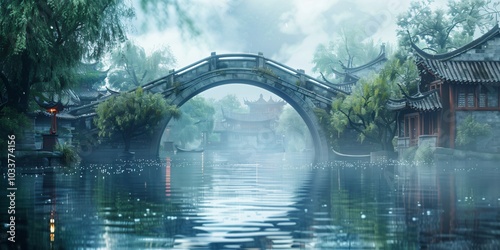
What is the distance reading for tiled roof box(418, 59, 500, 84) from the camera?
37.7 m

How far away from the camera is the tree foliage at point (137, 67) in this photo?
79.2 m

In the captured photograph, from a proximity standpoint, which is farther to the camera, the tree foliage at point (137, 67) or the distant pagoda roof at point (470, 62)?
the tree foliage at point (137, 67)

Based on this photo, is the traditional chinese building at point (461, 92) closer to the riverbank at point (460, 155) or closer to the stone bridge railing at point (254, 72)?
the riverbank at point (460, 155)

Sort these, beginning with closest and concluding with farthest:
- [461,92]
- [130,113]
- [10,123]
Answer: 1. [10,123]
2. [461,92]
3. [130,113]

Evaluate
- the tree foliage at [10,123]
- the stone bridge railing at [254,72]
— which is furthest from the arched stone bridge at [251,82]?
the tree foliage at [10,123]

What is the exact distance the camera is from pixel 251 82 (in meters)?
54.7

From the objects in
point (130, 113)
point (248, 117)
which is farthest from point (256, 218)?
point (248, 117)

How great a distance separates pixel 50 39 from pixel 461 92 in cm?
2340

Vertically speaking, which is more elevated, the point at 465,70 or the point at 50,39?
the point at 465,70

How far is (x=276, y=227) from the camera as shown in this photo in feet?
30.8

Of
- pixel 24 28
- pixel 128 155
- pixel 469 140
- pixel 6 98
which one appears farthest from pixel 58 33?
pixel 128 155

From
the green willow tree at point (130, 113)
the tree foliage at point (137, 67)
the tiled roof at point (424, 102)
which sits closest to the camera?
the tiled roof at point (424, 102)

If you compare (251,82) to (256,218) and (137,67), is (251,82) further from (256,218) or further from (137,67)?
(256,218)

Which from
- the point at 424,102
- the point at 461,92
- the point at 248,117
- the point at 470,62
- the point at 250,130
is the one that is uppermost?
the point at 248,117
